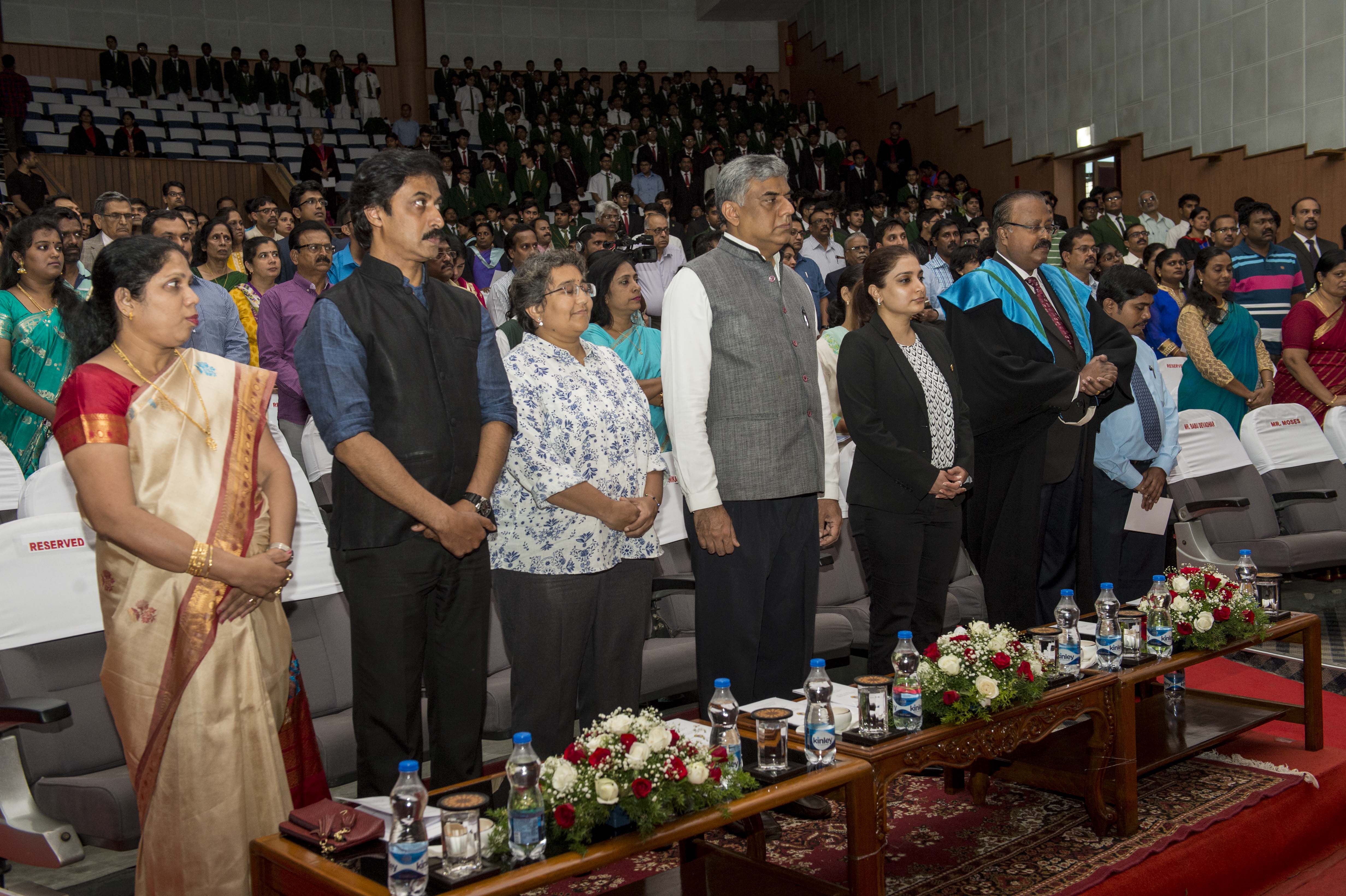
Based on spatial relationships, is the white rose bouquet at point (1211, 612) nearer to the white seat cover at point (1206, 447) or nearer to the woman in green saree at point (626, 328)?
the woman in green saree at point (626, 328)

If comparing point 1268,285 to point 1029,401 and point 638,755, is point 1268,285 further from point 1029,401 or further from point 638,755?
point 638,755

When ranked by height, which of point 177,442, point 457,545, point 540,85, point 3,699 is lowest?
point 3,699

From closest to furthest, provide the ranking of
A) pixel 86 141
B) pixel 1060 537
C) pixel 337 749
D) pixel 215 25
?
1. pixel 337 749
2. pixel 1060 537
3. pixel 86 141
4. pixel 215 25

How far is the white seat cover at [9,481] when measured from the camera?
11.9ft

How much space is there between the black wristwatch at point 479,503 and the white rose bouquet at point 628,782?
637 mm

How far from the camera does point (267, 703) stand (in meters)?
2.20

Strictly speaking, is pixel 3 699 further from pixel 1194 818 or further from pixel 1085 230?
pixel 1085 230

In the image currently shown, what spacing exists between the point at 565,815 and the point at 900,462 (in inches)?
66.3

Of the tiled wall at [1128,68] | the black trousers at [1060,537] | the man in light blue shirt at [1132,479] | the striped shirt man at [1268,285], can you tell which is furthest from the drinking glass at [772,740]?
the tiled wall at [1128,68]

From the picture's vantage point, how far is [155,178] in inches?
465

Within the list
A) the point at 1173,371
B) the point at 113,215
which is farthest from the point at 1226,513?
the point at 113,215

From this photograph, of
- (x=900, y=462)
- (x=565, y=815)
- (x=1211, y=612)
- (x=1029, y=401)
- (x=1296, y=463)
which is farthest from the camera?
(x=1296, y=463)

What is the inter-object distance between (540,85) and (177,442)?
1373cm

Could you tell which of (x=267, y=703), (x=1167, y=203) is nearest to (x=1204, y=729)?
(x=267, y=703)
